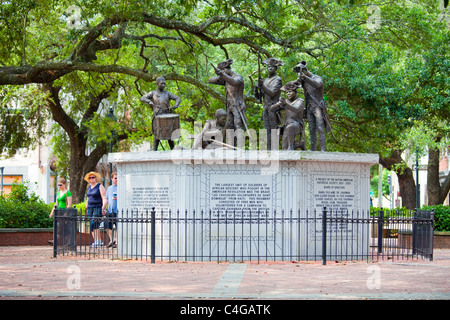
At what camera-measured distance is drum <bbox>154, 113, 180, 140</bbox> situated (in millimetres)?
16328

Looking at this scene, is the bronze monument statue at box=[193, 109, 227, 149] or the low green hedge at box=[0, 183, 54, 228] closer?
the bronze monument statue at box=[193, 109, 227, 149]

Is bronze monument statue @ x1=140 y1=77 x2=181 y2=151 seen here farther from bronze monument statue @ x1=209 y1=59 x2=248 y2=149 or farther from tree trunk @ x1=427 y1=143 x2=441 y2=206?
tree trunk @ x1=427 y1=143 x2=441 y2=206

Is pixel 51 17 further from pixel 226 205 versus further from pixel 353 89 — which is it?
pixel 226 205

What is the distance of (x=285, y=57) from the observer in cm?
2202

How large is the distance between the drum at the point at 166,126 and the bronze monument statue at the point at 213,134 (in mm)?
629

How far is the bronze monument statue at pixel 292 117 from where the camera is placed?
15.7m

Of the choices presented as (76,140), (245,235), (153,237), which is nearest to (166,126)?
(153,237)

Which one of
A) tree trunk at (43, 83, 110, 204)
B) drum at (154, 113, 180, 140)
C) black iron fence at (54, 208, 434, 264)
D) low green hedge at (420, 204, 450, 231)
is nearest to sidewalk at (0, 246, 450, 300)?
black iron fence at (54, 208, 434, 264)

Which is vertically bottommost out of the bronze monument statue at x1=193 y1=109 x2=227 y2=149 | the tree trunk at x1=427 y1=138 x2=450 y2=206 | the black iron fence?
the black iron fence

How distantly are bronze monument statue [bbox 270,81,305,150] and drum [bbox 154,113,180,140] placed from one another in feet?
7.95

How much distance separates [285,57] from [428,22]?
16.2 ft

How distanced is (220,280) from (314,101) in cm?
635

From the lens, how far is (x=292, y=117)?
622 inches
